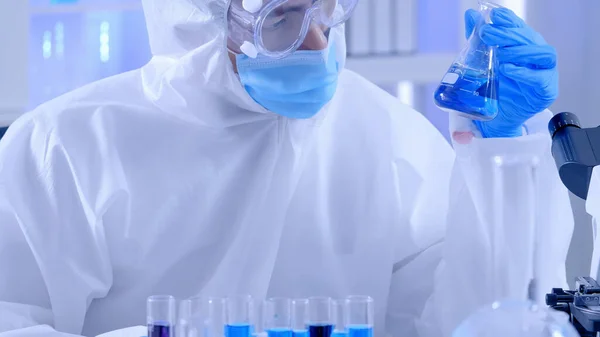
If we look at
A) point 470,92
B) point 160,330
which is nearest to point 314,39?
point 470,92

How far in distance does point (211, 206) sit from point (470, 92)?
1.81 ft

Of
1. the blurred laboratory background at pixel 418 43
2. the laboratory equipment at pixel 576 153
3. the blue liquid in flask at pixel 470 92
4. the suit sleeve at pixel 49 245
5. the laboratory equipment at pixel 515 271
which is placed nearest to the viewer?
the laboratory equipment at pixel 515 271

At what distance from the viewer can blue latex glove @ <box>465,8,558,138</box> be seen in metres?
1.31

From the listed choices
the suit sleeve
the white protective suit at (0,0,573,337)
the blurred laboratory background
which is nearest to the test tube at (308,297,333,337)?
the white protective suit at (0,0,573,337)

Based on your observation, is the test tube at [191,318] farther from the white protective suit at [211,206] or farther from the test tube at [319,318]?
the white protective suit at [211,206]

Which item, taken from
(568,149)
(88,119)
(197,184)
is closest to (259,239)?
(197,184)

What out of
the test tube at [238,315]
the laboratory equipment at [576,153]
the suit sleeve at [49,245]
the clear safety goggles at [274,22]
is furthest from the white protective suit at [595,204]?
the suit sleeve at [49,245]

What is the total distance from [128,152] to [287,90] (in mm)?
342

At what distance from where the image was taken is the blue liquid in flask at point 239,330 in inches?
42.2

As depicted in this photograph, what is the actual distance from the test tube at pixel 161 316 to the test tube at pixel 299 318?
0.16 metres

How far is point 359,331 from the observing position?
1056 mm

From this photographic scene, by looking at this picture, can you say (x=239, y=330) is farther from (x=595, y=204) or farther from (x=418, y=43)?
(x=418, y=43)

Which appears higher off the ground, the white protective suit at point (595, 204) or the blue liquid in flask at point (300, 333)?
the white protective suit at point (595, 204)

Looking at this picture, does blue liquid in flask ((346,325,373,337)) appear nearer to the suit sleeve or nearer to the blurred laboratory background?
the suit sleeve
